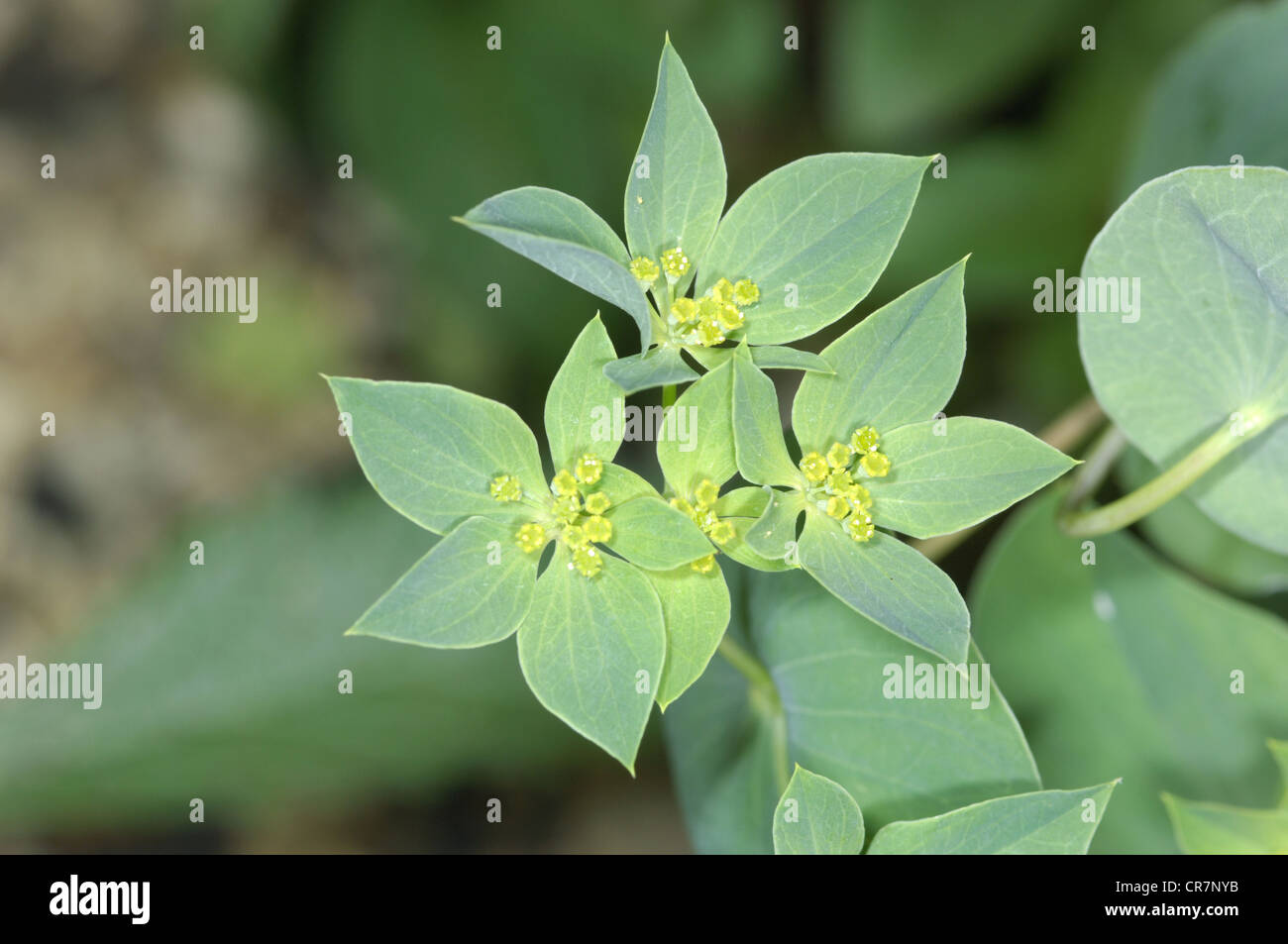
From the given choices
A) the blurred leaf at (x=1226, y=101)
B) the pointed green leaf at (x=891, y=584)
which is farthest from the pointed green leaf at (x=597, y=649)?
the blurred leaf at (x=1226, y=101)

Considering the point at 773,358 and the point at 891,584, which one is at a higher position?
the point at 773,358

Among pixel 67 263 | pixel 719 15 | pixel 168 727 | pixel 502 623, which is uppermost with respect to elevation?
pixel 719 15

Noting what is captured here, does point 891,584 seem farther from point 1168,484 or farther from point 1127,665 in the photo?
point 1127,665

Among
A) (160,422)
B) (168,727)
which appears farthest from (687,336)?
(160,422)

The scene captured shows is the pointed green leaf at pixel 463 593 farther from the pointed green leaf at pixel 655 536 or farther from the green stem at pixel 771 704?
the green stem at pixel 771 704

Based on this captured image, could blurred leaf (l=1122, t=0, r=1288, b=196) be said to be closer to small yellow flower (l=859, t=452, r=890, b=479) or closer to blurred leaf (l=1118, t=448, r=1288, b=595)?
blurred leaf (l=1118, t=448, r=1288, b=595)

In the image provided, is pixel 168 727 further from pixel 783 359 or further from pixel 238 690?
pixel 783 359

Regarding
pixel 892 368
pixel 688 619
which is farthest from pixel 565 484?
pixel 892 368
